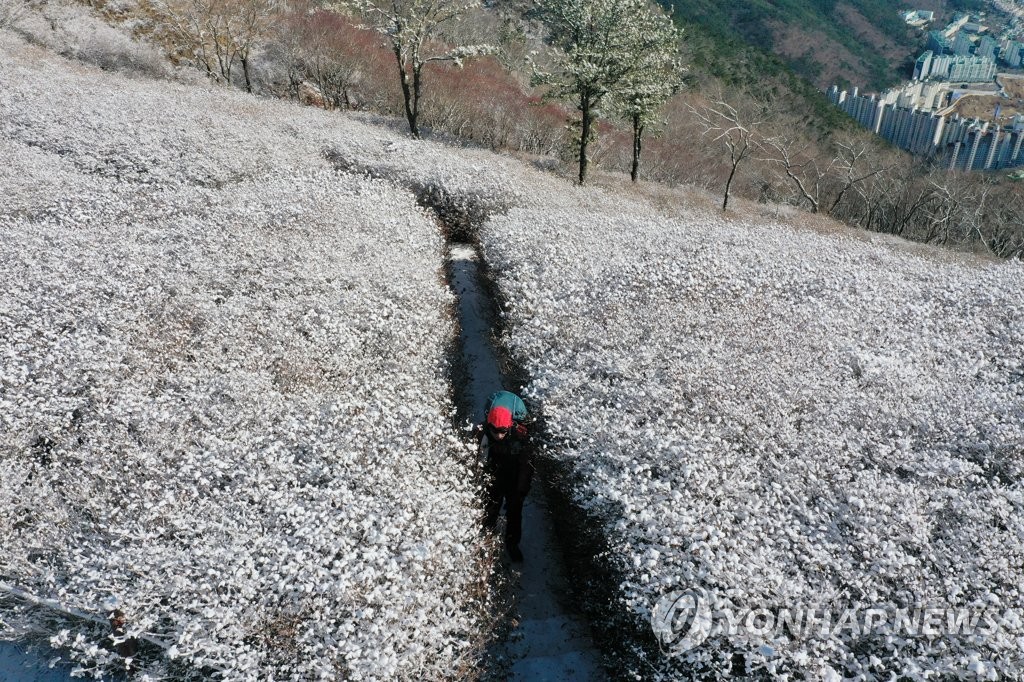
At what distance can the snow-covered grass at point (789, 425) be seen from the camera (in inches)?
314

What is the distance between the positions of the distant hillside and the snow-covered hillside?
2948 inches

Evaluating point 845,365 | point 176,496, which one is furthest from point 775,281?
point 176,496

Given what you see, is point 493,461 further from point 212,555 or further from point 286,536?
point 212,555

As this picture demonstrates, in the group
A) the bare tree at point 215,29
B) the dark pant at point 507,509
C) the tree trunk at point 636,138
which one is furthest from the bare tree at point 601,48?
the dark pant at point 507,509

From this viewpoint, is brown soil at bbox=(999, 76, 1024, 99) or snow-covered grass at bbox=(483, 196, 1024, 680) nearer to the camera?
snow-covered grass at bbox=(483, 196, 1024, 680)

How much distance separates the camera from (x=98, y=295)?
13.3 metres

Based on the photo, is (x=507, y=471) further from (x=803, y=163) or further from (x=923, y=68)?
(x=923, y=68)

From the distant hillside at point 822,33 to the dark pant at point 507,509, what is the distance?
83.2 metres

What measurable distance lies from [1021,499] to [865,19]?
142 metres

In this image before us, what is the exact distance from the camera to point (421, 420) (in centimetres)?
1130

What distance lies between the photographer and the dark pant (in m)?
9.67

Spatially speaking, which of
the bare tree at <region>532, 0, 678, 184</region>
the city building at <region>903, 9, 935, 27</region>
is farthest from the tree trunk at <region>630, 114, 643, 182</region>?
the city building at <region>903, 9, 935, 27</region>

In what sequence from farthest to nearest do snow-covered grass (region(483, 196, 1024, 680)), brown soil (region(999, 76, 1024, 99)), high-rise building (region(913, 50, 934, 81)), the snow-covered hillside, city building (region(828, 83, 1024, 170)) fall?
brown soil (region(999, 76, 1024, 99))
high-rise building (region(913, 50, 934, 81))
city building (region(828, 83, 1024, 170))
snow-covered grass (region(483, 196, 1024, 680))
the snow-covered hillside

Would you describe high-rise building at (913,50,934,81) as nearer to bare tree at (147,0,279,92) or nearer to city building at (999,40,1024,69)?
city building at (999,40,1024,69)
